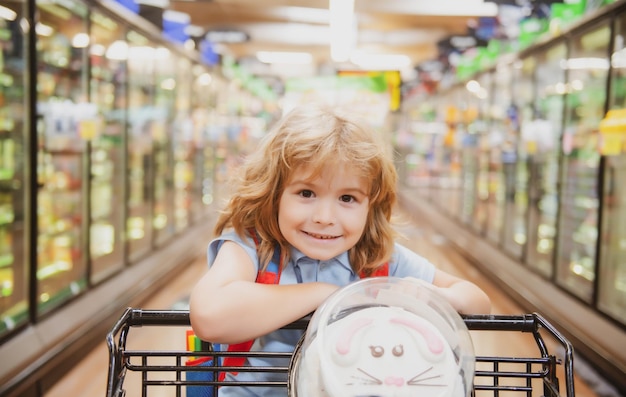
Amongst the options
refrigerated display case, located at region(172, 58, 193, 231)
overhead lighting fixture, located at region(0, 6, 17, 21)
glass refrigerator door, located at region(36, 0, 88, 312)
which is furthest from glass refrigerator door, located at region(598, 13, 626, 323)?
refrigerated display case, located at region(172, 58, 193, 231)

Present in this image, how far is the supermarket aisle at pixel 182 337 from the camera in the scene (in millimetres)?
1509

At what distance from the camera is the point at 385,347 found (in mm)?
962

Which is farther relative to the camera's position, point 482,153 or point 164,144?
point 482,153

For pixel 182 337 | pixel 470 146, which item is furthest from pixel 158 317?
pixel 470 146

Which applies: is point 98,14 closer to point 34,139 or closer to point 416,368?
point 34,139

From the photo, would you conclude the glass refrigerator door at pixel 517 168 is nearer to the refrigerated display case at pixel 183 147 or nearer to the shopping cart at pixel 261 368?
the refrigerated display case at pixel 183 147

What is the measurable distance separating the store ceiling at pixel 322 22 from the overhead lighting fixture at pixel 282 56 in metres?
0.37

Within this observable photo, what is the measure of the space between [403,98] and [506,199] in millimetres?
14210

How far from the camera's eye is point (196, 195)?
34.6ft

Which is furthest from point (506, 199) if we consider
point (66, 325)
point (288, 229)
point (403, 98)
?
point (403, 98)

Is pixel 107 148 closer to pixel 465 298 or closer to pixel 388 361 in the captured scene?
Answer: pixel 465 298

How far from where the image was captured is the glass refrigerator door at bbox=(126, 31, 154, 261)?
6496mm

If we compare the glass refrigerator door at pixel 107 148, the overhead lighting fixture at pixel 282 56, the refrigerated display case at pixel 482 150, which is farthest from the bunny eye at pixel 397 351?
the overhead lighting fixture at pixel 282 56

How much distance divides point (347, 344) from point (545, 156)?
619cm
